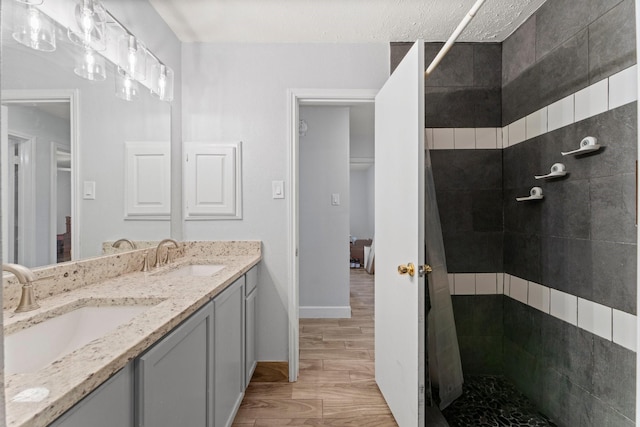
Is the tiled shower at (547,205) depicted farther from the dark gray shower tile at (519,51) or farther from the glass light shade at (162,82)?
the glass light shade at (162,82)

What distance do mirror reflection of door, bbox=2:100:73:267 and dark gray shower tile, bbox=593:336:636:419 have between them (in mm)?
2286

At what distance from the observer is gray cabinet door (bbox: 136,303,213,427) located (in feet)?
2.87

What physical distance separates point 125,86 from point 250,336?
5.06ft

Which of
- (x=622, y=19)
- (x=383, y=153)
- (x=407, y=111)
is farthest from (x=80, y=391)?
(x=622, y=19)

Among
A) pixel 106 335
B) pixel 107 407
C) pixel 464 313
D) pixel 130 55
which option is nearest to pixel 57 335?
pixel 106 335

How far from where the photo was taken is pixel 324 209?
3.48 m

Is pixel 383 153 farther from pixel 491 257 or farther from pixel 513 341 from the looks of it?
pixel 513 341

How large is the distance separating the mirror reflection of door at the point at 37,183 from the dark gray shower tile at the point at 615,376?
229 cm

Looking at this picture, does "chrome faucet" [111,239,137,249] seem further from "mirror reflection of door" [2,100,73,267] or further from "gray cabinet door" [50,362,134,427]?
"gray cabinet door" [50,362,134,427]

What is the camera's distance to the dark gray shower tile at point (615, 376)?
51.1 inches

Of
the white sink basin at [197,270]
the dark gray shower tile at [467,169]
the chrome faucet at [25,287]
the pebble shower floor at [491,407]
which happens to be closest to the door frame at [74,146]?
the chrome faucet at [25,287]

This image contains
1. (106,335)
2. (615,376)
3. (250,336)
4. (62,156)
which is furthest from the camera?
(250,336)

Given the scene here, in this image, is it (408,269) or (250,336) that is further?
(250,336)

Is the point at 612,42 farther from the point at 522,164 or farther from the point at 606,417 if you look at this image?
the point at 606,417
